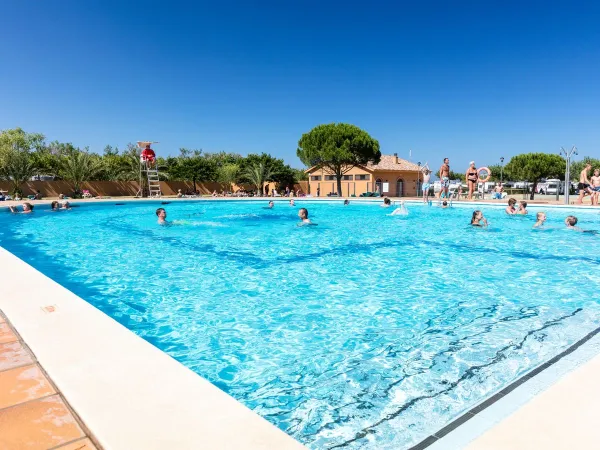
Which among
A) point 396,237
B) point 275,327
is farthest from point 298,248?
point 275,327

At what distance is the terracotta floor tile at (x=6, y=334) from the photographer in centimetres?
275

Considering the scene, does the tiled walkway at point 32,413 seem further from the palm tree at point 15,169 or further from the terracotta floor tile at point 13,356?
the palm tree at point 15,169

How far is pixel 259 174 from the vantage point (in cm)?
3884

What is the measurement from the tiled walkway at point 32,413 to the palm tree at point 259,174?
36867 millimetres

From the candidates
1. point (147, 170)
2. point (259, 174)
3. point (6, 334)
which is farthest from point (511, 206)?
point (259, 174)

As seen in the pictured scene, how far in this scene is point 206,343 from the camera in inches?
153

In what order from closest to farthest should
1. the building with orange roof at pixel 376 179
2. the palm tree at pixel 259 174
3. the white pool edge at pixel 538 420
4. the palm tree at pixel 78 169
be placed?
1. the white pool edge at pixel 538 420
2. the palm tree at pixel 78 169
3. the palm tree at pixel 259 174
4. the building with orange roof at pixel 376 179

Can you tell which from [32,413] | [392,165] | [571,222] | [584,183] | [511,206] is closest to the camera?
[32,413]

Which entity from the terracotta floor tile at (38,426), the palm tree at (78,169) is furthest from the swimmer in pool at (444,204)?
the palm tree at (78,169)

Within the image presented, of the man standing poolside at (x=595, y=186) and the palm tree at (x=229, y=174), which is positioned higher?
the palm tree at (x=229, y=174)

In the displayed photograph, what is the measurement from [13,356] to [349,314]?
3249 mm

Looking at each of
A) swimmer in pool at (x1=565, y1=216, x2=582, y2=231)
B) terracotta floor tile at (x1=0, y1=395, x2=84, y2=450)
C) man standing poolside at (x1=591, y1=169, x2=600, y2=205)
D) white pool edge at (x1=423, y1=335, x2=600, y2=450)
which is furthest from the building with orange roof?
terracotta floor tile at (x1=0, y1=395, x2=84, y2=450)

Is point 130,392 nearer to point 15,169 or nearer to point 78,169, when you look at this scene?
point 15,169

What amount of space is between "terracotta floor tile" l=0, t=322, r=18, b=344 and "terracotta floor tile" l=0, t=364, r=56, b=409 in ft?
1.95
